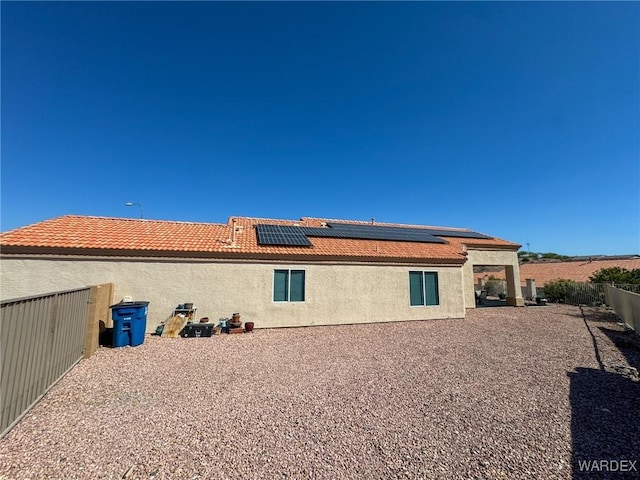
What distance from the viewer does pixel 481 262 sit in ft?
61.0

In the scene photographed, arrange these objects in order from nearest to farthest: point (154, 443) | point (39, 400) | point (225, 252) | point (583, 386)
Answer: point (154, 443) < point (39, 400) < point (583, 386) < point (225, 252)

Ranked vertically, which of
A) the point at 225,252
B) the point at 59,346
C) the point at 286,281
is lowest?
the point at 59,346

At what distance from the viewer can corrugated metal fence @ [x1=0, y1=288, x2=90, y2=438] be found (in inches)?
157

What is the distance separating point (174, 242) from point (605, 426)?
41.1 ft

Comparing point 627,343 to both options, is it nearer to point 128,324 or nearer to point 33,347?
point 33,347

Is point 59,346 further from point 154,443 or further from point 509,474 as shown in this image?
point 509,474

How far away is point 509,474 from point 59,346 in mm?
7932

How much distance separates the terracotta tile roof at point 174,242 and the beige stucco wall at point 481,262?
325cm

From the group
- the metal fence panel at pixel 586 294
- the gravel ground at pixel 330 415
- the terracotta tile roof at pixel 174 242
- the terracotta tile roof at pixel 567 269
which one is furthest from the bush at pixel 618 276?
the gravel ground at pixel 330 415

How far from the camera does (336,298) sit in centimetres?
1243

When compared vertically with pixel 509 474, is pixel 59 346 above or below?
above

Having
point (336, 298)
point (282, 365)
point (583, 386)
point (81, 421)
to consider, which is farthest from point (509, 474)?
point (336, 298)

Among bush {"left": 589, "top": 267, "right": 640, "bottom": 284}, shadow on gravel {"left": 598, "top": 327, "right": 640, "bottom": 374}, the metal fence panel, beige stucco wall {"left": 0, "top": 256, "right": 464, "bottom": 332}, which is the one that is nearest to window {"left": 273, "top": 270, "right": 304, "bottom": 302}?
beige stucco wall {"left": 0, "top": 256, "right": 464, "bottom": 332}

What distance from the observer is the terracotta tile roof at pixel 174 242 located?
9.91 metres
